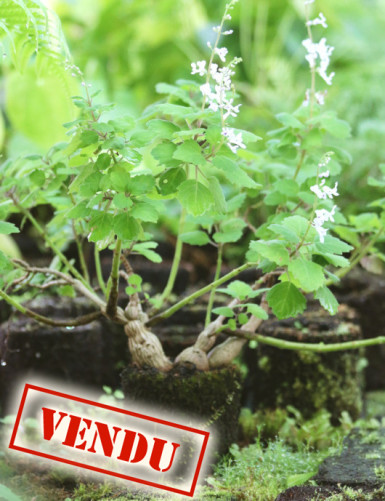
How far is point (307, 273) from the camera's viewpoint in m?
0.88

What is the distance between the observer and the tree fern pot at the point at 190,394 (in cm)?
120

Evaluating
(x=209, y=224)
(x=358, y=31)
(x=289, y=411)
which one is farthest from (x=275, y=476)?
(x=358, y=31)

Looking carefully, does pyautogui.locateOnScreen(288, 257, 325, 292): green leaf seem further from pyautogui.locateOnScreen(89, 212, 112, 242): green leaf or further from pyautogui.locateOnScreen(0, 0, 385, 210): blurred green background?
pyautogui.locateOnScreen(0, 0, 385, 210): blurred green background

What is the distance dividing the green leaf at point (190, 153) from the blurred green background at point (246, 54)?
166cm

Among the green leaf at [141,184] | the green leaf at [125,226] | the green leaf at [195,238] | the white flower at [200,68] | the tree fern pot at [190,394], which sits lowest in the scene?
the tree fern pot at [190,394]

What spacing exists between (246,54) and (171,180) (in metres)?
2.86

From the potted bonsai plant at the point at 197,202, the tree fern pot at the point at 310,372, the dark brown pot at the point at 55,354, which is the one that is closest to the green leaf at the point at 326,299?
the potted bonsai plant at the point at 197,202

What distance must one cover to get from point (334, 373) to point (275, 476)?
44 cm

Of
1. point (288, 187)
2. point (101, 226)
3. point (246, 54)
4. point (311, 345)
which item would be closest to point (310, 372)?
point (311, 345)

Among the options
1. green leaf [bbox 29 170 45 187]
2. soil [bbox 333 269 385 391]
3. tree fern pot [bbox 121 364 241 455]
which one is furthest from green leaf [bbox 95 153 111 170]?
soil [bbox 333 269 385 391]

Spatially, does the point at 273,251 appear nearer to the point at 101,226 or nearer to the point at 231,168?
the point at 231,168

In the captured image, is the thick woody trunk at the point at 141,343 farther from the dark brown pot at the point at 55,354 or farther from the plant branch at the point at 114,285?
the dark brown pot at the point at 55,354

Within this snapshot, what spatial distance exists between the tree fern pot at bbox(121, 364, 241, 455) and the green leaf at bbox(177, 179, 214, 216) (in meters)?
0.45

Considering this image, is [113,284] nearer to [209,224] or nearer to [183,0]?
[209,224]
